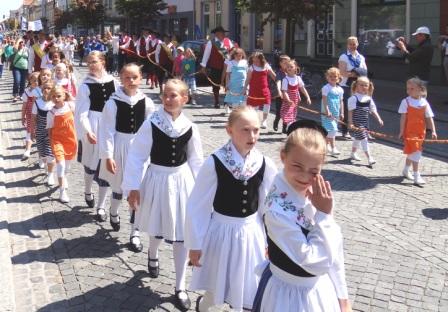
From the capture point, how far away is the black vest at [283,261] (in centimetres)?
274

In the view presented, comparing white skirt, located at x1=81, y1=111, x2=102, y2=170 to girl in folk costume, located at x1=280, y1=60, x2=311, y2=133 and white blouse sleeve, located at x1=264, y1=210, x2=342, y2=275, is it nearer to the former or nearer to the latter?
white blouse sleeve, located at x1=264, y1=210, x2=342, y2=275

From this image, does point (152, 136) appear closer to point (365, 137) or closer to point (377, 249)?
point (377, 249)

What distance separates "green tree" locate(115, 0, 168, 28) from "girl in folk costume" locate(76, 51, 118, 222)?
1472 inches

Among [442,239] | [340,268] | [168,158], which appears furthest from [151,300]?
[442,239]

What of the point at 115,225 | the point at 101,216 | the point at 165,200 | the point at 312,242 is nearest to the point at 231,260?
the point at 165,200

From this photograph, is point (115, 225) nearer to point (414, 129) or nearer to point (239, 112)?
point (239, 112)

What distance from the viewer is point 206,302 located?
13.1 feet

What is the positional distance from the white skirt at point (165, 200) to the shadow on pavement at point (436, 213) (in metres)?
3.47

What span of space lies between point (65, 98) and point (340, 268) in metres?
5.89

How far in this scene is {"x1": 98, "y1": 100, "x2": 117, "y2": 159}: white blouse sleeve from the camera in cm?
559

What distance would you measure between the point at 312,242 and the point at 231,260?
1196 mm

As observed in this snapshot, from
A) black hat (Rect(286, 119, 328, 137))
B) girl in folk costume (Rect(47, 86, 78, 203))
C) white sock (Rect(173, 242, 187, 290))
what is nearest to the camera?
black hat (Rect(286, 119, 328, 137))

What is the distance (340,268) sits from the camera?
110 inches

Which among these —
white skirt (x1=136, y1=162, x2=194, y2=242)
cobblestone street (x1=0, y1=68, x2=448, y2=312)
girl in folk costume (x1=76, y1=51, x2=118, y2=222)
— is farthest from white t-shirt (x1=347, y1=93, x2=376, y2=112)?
white skirt (x1=136, y1=162, x2=194, y2=242)
